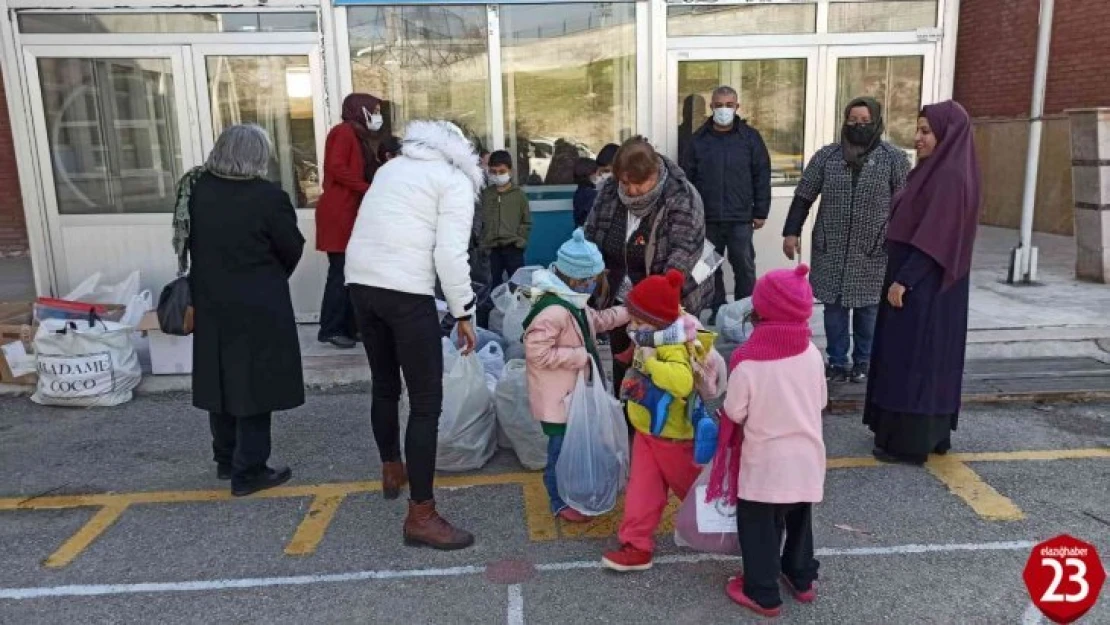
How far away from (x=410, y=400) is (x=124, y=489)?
1787 millimetres

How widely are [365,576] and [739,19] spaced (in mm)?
5539

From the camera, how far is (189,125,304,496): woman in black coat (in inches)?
142

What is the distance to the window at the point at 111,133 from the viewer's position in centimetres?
660

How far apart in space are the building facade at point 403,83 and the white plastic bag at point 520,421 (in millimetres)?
3055

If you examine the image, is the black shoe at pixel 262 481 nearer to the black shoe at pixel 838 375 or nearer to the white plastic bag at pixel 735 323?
the white plastic bag at pixel 735 323

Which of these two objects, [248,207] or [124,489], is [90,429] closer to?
[124,489]

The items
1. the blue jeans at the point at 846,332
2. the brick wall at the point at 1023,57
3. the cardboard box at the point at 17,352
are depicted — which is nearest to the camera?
the blue jeans at the point at 846,332

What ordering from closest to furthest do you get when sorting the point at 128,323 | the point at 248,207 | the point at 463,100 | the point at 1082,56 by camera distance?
the point at 248,207 → the point at 128,323 → the point at 463,100 → the point at 1082,56

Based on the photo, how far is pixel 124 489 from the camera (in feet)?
13.4

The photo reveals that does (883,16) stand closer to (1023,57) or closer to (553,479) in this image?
(553,479)

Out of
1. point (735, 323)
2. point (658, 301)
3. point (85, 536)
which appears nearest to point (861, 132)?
point (735, 323)

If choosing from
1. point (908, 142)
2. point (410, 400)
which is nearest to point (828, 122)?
point (908, 142)

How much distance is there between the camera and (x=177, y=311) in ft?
12.4

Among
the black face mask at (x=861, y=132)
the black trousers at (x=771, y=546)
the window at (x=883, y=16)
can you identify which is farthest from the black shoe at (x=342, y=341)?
the window at (x=883, y=16)
